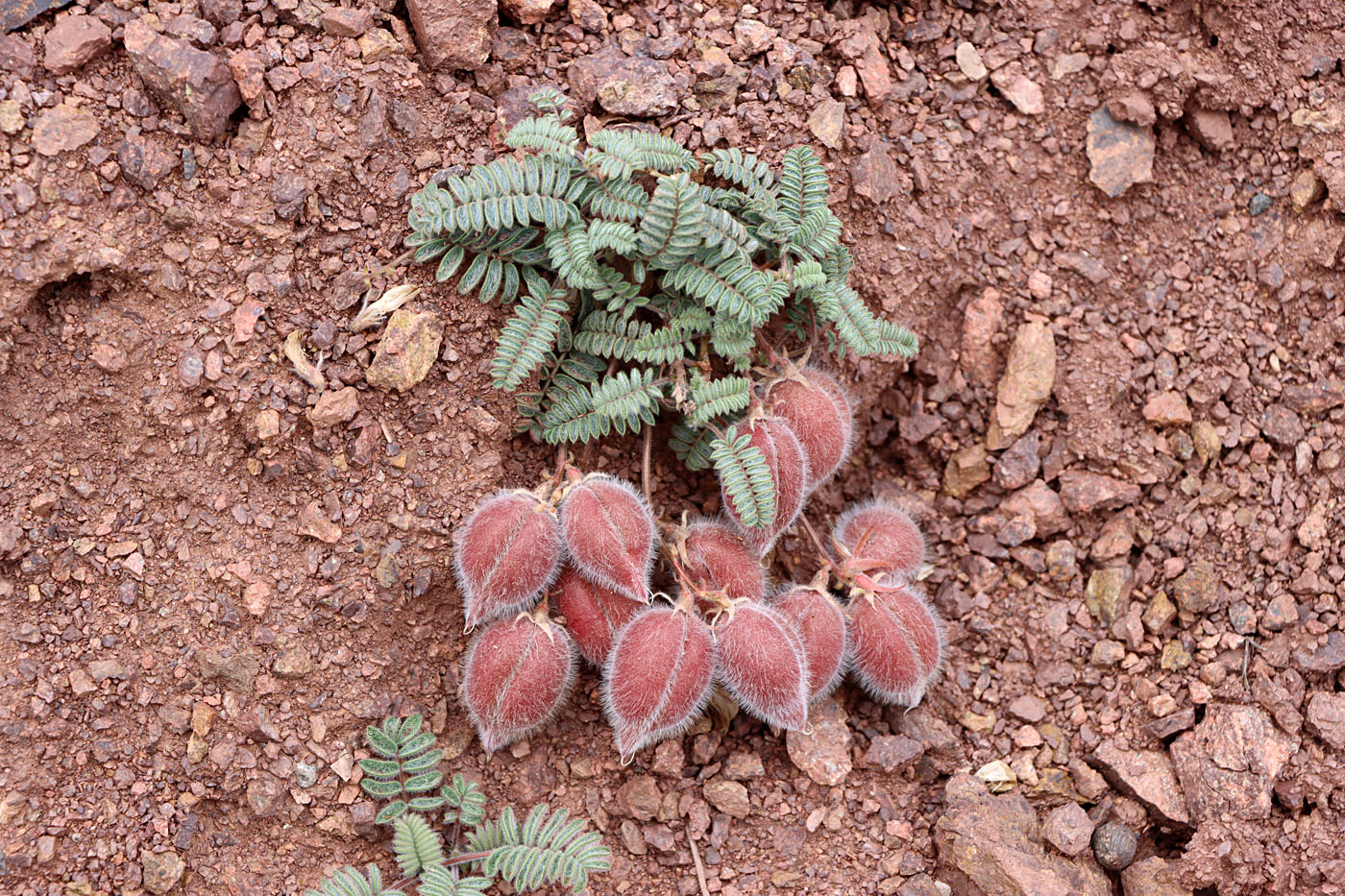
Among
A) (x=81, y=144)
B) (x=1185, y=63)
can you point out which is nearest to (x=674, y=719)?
(x=81, y=144)

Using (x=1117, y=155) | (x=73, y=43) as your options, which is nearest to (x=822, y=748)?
(x=1117, y=155)

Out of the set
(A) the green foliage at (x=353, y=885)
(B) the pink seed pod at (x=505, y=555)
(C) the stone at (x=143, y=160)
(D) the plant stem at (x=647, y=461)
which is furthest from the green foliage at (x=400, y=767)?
(C) the stone at (x=143, y=160)

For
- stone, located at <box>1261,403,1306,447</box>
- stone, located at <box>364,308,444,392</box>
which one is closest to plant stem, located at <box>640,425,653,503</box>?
stone, located at <box>364,308,444,392</box>

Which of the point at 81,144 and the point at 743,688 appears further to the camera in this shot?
the point at 743,688

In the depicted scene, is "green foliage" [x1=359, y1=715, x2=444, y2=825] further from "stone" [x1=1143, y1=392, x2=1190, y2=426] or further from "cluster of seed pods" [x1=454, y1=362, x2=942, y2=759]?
"stone" [x1=1143, y1=392, x2=1190, y2=426]

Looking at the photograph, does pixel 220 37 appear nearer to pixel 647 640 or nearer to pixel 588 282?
pixel 588 282

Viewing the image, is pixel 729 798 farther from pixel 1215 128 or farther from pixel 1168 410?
pixel 1215 128

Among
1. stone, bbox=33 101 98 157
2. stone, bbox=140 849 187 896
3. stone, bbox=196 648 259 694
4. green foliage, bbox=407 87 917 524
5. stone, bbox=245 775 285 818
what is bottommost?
stone, bbox=140 849 187 896

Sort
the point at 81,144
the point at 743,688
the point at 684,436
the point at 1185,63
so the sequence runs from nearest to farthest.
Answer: the point at 81,144 < the point at 743,688 < the point at 684,436 < the point at 1185,63
